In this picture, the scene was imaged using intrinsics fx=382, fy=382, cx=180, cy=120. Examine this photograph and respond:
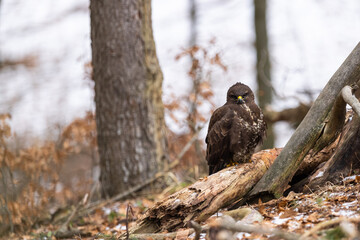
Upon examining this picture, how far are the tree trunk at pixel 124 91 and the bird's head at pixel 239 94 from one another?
2.15 meters

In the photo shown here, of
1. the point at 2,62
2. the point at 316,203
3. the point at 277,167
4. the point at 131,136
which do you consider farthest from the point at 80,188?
the point at 2,62

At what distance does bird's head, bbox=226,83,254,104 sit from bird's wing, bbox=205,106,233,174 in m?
0.15

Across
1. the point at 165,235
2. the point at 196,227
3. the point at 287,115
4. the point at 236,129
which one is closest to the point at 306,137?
the point at 236,129

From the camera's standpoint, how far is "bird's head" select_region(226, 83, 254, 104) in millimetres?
4264

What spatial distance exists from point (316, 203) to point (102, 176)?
3.90 meters

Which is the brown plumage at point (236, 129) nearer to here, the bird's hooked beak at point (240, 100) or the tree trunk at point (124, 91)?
the bird's hooked beak at point (240, 100)

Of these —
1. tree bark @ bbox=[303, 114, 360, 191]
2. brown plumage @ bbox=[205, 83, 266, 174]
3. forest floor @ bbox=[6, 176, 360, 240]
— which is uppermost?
brown plumage @ bbox=[205, 83, 266, 174]

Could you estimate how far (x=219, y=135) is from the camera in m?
4.21

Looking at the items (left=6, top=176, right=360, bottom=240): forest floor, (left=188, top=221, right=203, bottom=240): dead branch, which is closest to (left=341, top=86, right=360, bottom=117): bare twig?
(left=6, top=176, right=360, bottom=240): forest floor

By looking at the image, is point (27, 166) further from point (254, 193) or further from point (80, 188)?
point (254, 193)

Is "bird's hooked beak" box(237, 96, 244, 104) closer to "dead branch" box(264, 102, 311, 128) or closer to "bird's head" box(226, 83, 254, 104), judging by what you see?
"bird's head" box(226, 83, 254, 104)

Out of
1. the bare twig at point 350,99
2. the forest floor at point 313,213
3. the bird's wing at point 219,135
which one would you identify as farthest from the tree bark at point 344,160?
the bird's wing at point 219,135

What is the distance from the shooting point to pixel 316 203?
325 centimetres

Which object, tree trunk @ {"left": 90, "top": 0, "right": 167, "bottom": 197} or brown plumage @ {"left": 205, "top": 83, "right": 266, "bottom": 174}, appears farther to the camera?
tree trunk @ {"left": 90, "top": 0, "right": 167, "bottom": 197}
